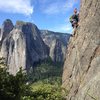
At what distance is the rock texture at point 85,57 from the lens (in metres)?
25.4

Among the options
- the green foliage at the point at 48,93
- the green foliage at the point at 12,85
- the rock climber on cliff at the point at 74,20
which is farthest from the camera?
the rock climber on cliff at the point at 74,20

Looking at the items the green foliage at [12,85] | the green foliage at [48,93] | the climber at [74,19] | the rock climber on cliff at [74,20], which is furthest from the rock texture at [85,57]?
the green foliage at [12,85]

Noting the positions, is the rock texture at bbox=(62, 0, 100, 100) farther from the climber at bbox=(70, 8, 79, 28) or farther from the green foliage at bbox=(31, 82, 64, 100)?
the climber at bbox=(70, 8, 79, 28)

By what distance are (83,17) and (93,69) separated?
23.7ft

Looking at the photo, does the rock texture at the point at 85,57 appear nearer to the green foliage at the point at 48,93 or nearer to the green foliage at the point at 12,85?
the green foliage at the point at 48,93

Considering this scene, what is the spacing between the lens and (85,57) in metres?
29.0

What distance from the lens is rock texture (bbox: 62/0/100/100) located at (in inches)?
1001

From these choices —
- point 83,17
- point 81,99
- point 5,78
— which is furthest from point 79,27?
point 5,78

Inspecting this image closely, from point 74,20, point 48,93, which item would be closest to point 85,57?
point 48,93

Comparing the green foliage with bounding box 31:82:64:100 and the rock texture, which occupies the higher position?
the rock texture

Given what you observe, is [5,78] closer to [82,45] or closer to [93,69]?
[93,69]

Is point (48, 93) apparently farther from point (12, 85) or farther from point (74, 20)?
point (12, 85)

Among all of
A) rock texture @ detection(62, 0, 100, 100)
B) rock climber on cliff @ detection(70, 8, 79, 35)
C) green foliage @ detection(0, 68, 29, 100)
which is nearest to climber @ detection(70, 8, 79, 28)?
rock climber on cliff @ detection(70, 8, 79, 35)

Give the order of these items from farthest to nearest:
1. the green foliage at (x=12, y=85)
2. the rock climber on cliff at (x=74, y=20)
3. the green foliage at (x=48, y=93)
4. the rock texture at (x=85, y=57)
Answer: the rock climber on cliff at (x=74, y=20), the green foliage at (x=48, y=93), the rock texture at (x=85, y=57), the green foliage at (x=12, y=85)
